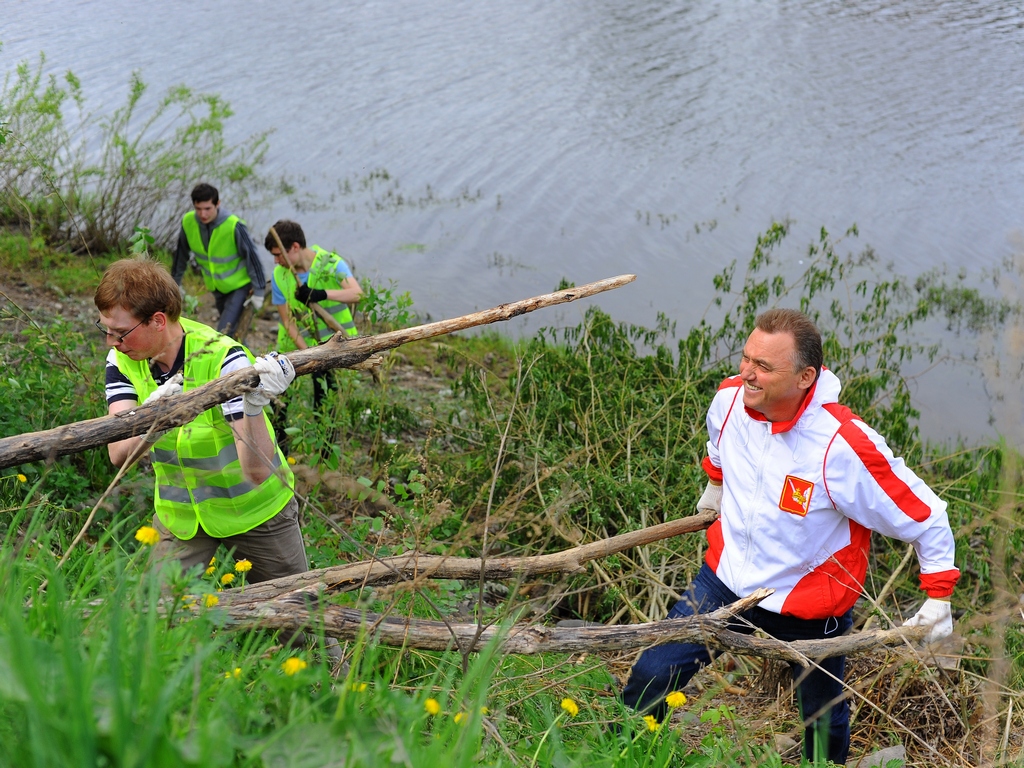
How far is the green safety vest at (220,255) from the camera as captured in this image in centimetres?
699

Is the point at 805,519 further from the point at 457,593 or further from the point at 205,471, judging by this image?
the point at 205,471

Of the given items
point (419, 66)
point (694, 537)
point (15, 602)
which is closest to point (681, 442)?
point (694, 537)

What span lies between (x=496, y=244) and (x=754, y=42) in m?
8.38

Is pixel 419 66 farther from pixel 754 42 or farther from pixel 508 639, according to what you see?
pixel 508 639

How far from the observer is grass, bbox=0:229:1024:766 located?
1608 millimetres

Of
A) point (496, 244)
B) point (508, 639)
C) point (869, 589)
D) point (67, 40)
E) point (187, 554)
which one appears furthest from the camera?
point (67, 40)

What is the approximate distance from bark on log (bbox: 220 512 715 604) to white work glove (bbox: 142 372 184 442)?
1.82 feet

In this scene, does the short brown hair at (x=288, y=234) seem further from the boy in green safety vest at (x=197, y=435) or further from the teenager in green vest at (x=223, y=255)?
the boy in green safety vest at (x=197, y=435)

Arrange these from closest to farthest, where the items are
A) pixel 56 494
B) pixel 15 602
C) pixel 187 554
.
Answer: pixel 15 602 → pixel 187 554 → pixel 56 494

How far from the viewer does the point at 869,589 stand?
549cm

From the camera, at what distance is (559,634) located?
2.82 meters

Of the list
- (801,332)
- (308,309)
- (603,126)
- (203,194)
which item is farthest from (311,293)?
(603,126)

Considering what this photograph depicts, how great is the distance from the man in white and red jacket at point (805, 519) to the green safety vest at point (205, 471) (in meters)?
1.52

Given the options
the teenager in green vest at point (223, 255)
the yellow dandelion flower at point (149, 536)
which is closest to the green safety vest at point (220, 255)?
the teenager in green vest at point (223, 255)
